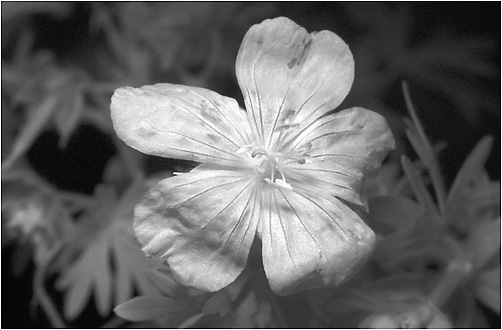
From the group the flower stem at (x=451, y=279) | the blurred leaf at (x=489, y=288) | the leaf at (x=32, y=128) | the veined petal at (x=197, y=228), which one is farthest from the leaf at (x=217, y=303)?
the leaf at (x=32, y=128)

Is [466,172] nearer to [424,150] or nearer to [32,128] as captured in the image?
[424,150]

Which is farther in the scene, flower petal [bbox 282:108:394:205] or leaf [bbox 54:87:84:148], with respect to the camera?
leaf [bbox 54:87:84:148]

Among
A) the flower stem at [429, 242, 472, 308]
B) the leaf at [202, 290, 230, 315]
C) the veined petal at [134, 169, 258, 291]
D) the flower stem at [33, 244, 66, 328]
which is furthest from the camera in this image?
the flower stem at [33, 244, 66, 328]

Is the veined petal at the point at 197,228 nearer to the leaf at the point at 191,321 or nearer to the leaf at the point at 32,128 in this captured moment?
the leaf at the point at 191,321

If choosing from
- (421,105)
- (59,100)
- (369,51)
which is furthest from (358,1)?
(59,100)

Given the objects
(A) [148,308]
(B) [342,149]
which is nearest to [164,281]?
(A) [148,308]

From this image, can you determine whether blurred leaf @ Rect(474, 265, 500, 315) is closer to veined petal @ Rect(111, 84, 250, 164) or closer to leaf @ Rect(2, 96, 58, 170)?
veined petal @ Rect(111, 84, 250, 164)

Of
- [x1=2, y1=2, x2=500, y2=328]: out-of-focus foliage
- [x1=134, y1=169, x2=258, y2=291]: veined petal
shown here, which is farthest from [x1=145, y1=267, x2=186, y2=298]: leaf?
[x1=134, y1=169, x2=258, y2=291]: veined petal
